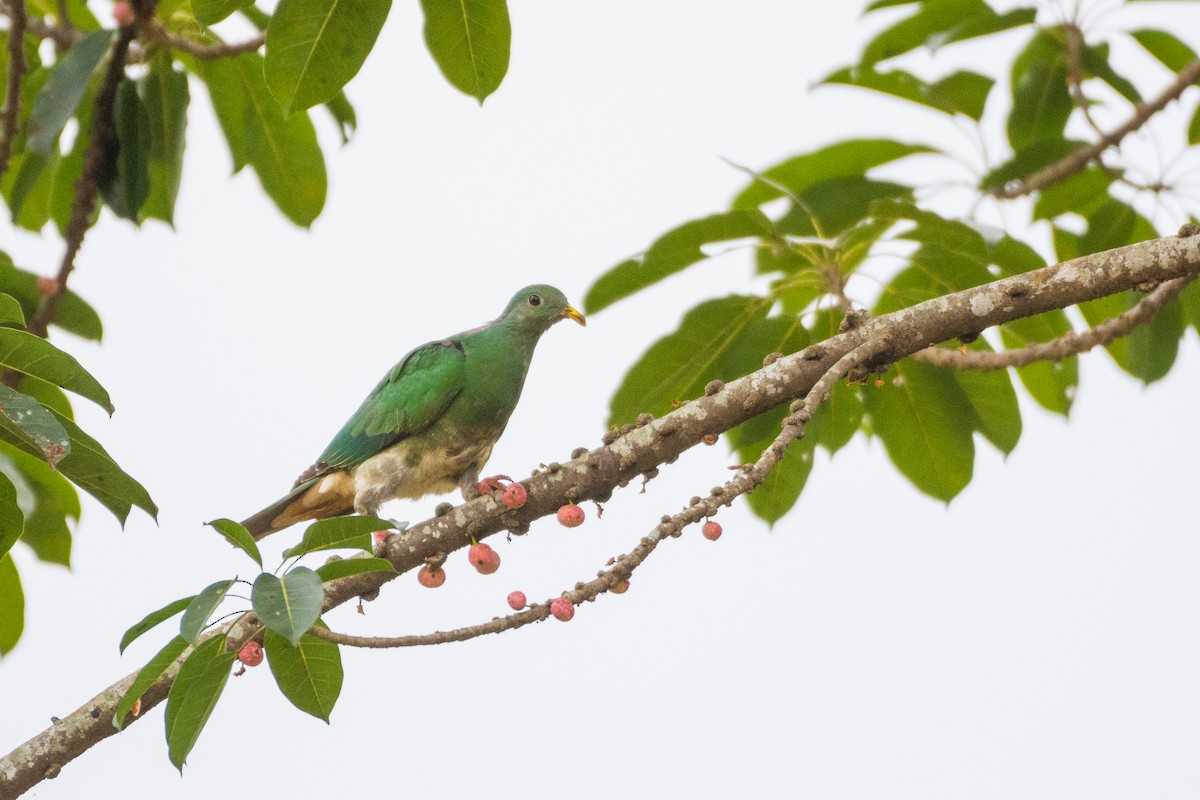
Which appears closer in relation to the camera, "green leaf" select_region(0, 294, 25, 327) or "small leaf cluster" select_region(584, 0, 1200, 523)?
"green leaf" select_region(0, 294, 25, 327)

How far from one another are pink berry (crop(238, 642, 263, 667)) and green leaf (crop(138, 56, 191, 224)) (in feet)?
5.79

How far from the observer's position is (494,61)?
2.88 m

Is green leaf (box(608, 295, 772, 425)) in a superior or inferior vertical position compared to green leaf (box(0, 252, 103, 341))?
inferior

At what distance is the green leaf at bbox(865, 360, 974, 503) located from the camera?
3.43 meters

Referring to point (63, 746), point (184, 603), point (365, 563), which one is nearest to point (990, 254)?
point (365, 563)

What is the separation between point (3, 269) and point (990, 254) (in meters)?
2.62

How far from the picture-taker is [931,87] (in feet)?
13.4

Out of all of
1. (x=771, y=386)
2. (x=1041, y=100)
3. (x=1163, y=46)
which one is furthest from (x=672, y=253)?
(x=1163, y=46)

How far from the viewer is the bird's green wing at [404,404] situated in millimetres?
3873

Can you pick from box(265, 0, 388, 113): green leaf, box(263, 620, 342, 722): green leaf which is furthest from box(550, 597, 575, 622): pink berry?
box(265, 0, 388, 113): green leaf

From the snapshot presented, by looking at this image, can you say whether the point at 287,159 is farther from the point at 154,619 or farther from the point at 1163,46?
the point at 1163,46

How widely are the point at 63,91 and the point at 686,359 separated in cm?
171

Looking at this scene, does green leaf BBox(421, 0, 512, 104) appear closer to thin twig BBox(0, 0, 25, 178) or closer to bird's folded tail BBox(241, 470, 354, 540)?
thin twig BBox(0, 0, 25, 178)

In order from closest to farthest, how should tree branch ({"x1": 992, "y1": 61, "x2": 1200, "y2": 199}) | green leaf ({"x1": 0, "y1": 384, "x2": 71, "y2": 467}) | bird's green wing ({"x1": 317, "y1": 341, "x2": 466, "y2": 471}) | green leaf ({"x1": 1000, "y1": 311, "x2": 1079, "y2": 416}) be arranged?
green leaf ({"x1": 0, "y1": 384, "x2": 71, "y2": 467}), tree branch ({"x1": 992, "y1": 61, "x2": 1200, "y2": 199}), green leaf ({"x1": 1000, "y1": 311, "x2": 1079, "y2": 416}), bird's green wing ({"x1": 317, "y1": 341, "x2": 466, "y2": 471})
